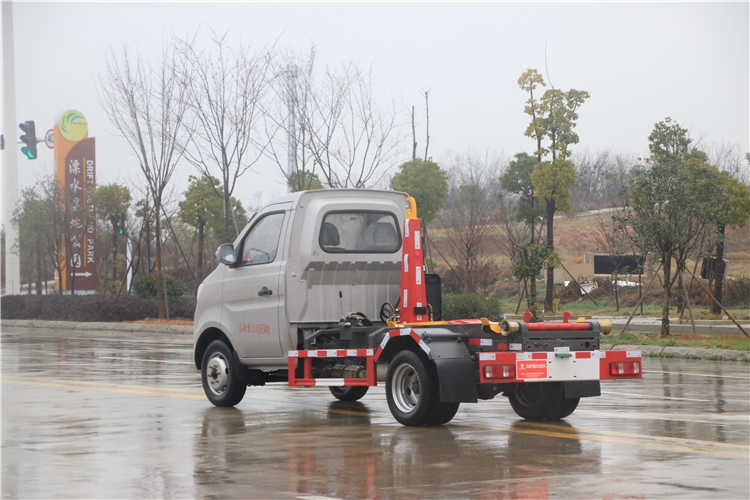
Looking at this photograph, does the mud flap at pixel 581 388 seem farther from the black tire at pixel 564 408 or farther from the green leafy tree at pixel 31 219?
the green leafy tree at pixel 31 219

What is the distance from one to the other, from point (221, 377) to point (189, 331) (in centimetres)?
2175

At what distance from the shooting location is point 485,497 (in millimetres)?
6645

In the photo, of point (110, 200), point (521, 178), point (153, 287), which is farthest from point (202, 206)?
point (521, 178)

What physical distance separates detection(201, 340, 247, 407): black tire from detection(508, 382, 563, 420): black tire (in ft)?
10.9

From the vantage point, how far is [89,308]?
41.5 m

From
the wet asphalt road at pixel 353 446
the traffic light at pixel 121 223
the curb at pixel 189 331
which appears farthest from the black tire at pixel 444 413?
the traffic light at pixel 121 223

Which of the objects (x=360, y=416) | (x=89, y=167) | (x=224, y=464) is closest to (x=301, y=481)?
(x=224, y=464)

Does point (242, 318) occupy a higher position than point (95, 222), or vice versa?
point (95, 222)

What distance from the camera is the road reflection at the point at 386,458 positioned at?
Result: 7.09 metres

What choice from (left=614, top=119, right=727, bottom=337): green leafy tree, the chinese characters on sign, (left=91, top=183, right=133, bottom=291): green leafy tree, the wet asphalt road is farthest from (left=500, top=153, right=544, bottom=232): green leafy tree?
the wet asphalt road

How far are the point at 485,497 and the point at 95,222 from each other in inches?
1862

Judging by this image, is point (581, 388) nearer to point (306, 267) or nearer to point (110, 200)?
point (306, 267)

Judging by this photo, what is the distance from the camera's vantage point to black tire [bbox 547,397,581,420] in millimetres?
10752

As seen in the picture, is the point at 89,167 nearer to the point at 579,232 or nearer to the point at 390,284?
the point at 579,232
